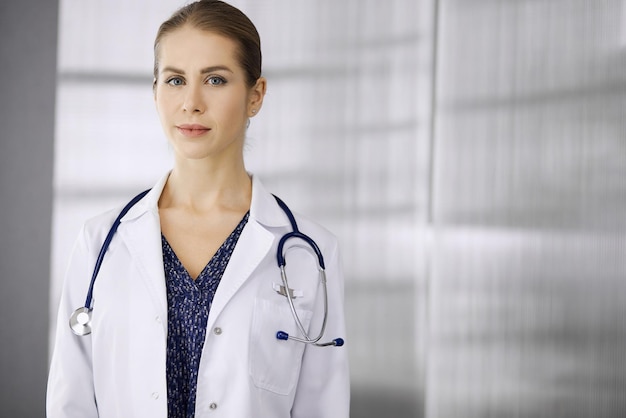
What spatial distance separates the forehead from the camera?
46.7 inches

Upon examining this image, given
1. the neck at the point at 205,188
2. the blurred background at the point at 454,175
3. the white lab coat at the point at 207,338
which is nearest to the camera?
the white lab coat at the point at 207,338

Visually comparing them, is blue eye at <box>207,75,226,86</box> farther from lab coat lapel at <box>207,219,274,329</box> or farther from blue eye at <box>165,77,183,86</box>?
lab coat lapel at <box>207,219,274,329</box>

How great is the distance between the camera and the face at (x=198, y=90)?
1.18m

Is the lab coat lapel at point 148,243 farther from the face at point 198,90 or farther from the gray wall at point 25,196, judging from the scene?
the gray wall at point 25,196

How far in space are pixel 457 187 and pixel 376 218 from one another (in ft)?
1.18

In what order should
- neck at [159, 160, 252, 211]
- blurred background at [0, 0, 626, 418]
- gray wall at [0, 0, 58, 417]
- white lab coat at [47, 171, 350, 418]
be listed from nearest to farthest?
white lab coat at [47, 171, 350, 418], neck at [159, 160, 252, 211], gray wall at [0, 0, 58, 417], blurred background at [0, 0, 626, 418]

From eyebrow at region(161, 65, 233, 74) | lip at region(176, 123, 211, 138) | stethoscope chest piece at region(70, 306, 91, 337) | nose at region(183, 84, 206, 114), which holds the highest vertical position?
eyebrow at region(161, 65, 233, 74)

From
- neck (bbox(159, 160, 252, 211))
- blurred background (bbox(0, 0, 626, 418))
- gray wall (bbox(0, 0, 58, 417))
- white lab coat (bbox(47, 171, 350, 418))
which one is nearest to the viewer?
white lab coat (bbox(47, 171, 350, 418))

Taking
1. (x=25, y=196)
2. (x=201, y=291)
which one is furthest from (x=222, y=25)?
(x=25, y=196)

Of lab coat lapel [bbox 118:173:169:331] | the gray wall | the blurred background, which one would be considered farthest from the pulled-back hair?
the gray wall

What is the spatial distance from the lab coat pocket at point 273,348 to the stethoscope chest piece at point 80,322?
0.89 ft

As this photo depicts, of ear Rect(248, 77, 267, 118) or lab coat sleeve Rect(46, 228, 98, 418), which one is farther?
ear Rect(248, 77, 267, 118)

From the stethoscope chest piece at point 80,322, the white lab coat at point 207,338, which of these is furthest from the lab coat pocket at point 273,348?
the stethoscope chest piece at point 80,322

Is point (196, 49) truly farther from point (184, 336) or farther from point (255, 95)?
point (184, 336)
